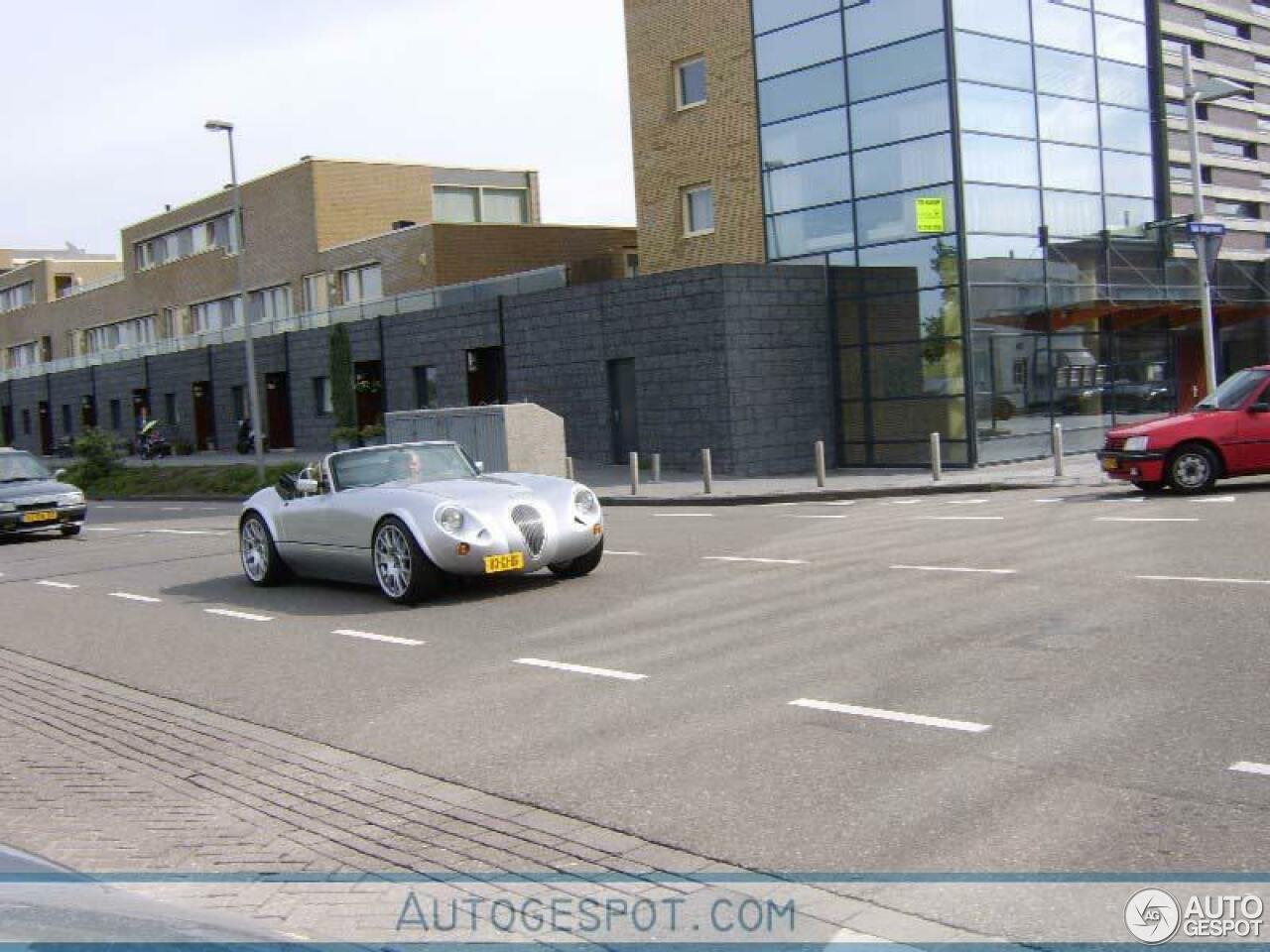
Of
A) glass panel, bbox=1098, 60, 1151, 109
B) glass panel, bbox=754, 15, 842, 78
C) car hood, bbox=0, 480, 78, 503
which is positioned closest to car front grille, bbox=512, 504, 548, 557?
car hood, bbox=0, 480, 78, 503

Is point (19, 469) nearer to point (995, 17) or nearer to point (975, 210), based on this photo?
point (975, 210)

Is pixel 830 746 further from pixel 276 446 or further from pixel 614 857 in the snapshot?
pixel 276 446

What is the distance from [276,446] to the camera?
44875 mm

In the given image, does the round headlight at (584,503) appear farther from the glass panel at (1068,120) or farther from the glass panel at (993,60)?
the glass panel at (1068,120)

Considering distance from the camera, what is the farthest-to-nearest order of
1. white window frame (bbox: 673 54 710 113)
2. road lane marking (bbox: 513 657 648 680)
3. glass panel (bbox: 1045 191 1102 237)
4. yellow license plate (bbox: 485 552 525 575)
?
white window frame (bbox: 673 54 710 113)
glass panel (bbox: 1045 191 1102 237)
yellow license plate (bbox: 485 552 525 575)
road lane marking (bbox: 513 657 648 680)

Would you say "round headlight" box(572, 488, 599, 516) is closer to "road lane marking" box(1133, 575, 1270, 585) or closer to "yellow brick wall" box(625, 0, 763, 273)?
"road lane marking" box(1133, 575, 1270, 585)

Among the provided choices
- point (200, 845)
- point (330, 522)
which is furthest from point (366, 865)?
point (330, 522)

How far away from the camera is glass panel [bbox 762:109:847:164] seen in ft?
87.3

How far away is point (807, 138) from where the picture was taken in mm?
27328

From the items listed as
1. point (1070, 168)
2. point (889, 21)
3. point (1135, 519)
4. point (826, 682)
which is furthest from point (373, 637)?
point (1070, 168)

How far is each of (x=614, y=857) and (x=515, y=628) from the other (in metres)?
5.03

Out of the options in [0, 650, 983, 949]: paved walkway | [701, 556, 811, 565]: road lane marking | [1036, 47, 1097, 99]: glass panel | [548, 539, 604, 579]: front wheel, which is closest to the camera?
[0, 650, 983, 949]: paved walkway

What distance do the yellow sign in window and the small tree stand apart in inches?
788

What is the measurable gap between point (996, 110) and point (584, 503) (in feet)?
56.2
